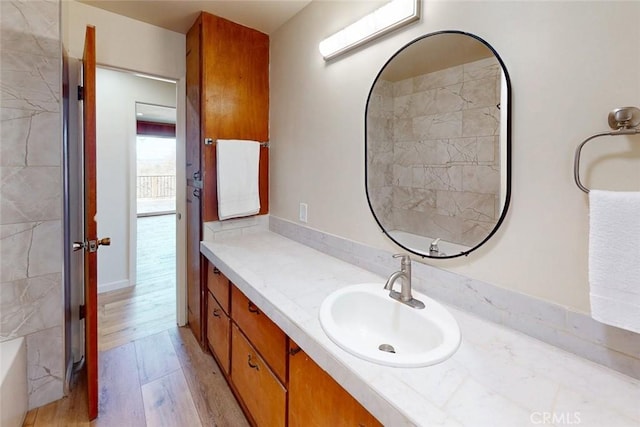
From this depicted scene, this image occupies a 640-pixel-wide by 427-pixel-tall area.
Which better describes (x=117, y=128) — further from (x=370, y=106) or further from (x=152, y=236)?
(x=152, y=236)

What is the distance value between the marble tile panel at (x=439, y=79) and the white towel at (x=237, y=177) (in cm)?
123

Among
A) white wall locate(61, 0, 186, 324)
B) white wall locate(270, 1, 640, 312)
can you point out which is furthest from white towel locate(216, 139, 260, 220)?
white wall locate(270, 1, 640, 312)

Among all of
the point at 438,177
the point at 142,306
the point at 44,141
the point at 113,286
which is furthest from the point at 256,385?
the point at 113,286

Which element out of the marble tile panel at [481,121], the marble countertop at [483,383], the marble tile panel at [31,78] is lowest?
the marble countertop at [483,383]

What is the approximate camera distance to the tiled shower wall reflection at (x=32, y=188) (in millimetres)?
1485

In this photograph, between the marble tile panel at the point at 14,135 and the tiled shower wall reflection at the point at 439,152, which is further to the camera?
the marble tile panel at the point at 14,135

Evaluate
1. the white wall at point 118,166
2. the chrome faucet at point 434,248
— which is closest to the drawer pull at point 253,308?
the chrome faucet at point 434,248

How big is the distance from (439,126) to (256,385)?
53.4 inches

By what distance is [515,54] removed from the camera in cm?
95

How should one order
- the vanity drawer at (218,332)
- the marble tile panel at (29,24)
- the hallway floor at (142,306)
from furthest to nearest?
the hallway floor at (142,306) → the vanity drawer at (218,332) → the marble tile panel at (29,24)

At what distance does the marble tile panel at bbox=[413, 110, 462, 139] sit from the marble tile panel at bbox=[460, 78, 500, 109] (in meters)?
0.05

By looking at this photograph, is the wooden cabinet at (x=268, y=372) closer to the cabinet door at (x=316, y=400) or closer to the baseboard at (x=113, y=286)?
the cabinet door at (x=316, y=400)

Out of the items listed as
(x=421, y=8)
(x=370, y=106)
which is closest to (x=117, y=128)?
(x=370, y=106)

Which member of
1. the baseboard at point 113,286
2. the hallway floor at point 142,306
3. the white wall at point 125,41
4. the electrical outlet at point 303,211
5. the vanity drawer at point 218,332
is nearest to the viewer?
the vanity drawer at point 218,332
